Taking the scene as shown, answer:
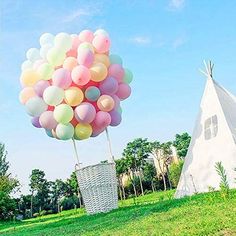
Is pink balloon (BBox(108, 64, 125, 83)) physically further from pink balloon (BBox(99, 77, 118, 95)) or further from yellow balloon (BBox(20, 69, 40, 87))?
yellow balloon (BBox(20, 69, 40, 87))

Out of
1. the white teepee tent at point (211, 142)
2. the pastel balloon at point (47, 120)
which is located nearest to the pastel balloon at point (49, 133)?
the pastel balloon at point (47, 120)

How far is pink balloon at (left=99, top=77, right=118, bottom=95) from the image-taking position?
35.7 feet

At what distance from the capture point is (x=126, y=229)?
20.2 ft

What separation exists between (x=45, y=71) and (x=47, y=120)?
4.15ft

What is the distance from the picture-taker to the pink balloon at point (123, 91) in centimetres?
1158

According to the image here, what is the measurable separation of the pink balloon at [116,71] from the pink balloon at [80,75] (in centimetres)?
83

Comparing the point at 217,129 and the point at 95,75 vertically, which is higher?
the point at 95,75

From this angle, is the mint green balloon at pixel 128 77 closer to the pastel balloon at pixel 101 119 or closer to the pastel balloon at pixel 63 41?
the pastel balloon at pixel 101 119

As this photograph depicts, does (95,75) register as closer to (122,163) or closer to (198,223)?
(198,223)

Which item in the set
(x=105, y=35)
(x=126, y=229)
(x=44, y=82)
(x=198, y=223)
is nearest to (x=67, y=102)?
(x=44, y=82)

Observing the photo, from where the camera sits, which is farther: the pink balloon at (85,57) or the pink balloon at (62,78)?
the pink balloon at (85,57)

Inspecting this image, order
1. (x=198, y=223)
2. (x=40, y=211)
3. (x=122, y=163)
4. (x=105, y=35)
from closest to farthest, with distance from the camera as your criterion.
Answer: (x=198, y=223), (x=105, y=35), (x=40, y=211), (x=122, y=163)

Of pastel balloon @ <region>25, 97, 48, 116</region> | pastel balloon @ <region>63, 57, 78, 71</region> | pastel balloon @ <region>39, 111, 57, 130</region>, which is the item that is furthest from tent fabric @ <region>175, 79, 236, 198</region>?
pastel balloon @ <region>25, 97, 48, 116</region>

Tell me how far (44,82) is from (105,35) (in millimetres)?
2081
